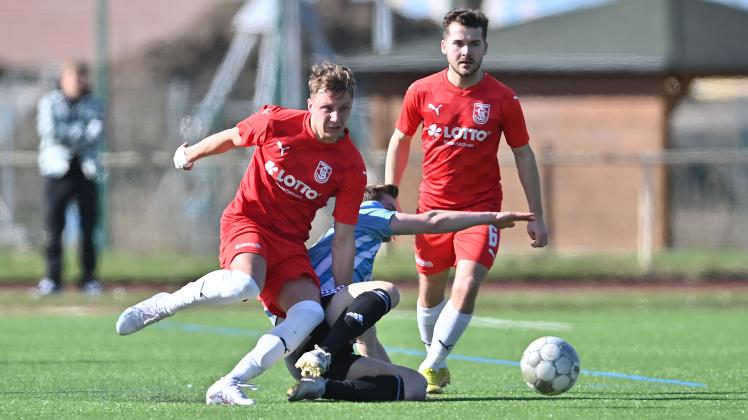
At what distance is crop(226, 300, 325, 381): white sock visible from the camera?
7121 millimetres

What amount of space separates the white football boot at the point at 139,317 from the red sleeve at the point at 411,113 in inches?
91.2

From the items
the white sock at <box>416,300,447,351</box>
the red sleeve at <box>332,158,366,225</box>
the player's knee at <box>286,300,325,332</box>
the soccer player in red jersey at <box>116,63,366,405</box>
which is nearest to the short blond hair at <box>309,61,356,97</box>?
the soccer player in red jersey at <box>116,63,366,405</box>

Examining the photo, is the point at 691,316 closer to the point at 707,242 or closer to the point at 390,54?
the point at 707,242

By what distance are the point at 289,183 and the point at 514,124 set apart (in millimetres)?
1710

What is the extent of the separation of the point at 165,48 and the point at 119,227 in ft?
57.4

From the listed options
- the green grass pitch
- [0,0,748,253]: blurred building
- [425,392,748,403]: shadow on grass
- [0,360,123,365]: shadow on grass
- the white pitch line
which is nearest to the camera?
the green grass pitch

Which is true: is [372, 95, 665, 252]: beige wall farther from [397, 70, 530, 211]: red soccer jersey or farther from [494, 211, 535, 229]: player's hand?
[494, 211, 535, 229]: player's hand

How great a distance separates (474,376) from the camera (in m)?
9.25

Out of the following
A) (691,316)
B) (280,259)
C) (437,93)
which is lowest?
(691,316)

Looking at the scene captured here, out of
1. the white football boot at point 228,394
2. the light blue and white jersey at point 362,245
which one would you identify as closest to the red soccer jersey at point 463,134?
the light blue and white jersey at point 362,245

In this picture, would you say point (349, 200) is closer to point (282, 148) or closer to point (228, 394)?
point (282, 148)

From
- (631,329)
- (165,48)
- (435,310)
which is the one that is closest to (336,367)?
(435,310)

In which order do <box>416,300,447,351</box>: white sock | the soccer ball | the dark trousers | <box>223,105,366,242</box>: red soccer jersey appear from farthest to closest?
1. the dark trousers
2. <box>416,300,447,351</box>: white sock
3. the soccer ball
4. <box>223,105,366,242</box>: red soccer jersey

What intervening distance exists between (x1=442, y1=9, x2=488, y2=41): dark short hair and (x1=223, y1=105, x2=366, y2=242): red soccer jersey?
48.6 inches
